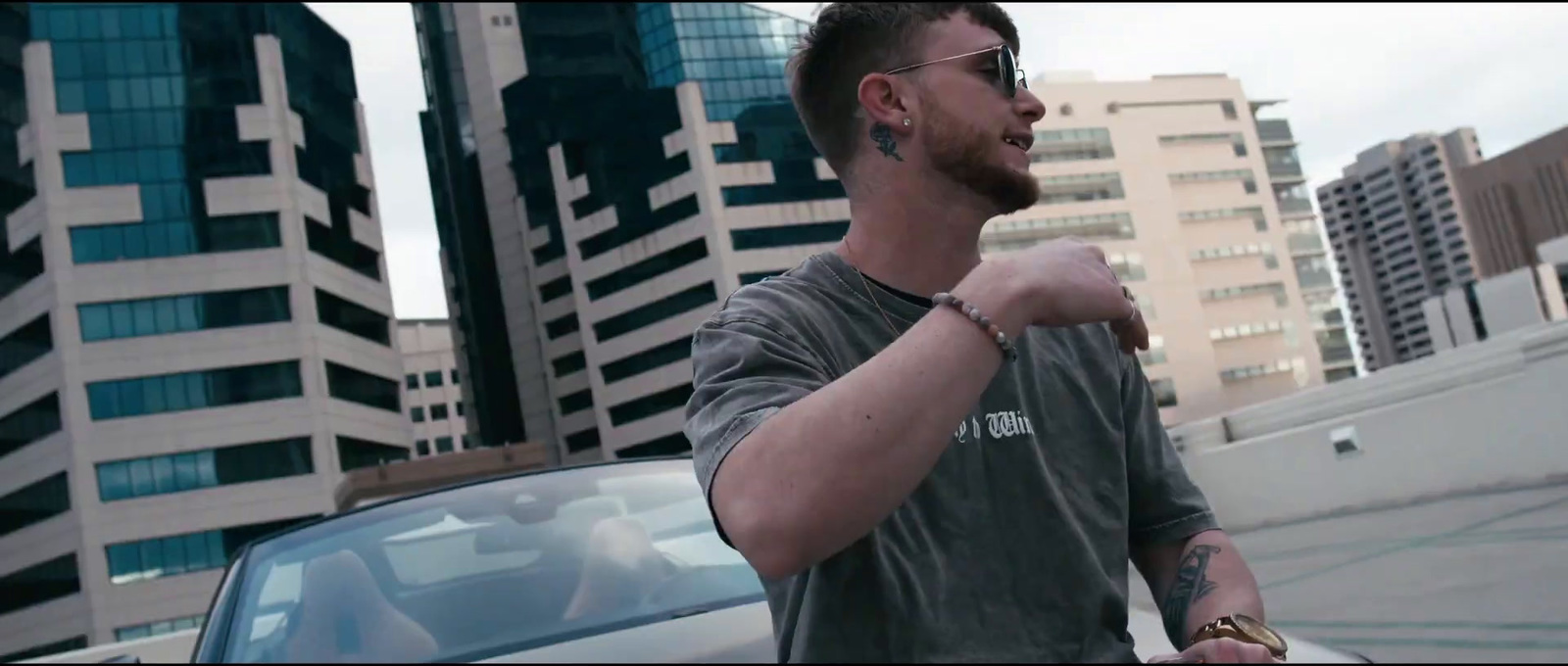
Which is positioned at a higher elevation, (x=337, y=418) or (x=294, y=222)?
(x=294, y=222)

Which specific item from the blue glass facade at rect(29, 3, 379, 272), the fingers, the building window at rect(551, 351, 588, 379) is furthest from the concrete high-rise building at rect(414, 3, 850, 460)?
the fingers

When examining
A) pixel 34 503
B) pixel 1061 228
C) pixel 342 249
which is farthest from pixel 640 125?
pixel 34 503

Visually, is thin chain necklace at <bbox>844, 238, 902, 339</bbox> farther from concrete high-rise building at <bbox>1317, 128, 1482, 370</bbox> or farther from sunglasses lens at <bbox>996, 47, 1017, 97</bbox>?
concrete high-rise building at <bbox>1317, 128, 1482, 370</bbox>

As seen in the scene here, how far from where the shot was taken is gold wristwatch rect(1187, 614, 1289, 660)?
132 cm

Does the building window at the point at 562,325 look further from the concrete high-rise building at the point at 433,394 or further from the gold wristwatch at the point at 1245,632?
the gold wristwatch at the point at 1245,632

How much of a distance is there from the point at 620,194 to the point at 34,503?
3439cm

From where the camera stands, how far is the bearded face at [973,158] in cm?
136

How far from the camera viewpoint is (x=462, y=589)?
2.28 meters

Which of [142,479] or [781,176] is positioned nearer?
[142,479]

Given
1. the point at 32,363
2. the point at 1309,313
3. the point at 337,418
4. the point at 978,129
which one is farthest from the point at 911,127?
the point at 1309,313

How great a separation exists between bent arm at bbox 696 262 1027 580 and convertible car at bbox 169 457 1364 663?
836mm

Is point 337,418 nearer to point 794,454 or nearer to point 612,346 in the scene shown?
point 612,346

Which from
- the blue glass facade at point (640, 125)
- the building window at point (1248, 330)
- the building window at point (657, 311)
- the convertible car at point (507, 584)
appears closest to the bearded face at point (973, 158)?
the convertible car at point (507, 584)

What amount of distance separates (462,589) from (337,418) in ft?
174
